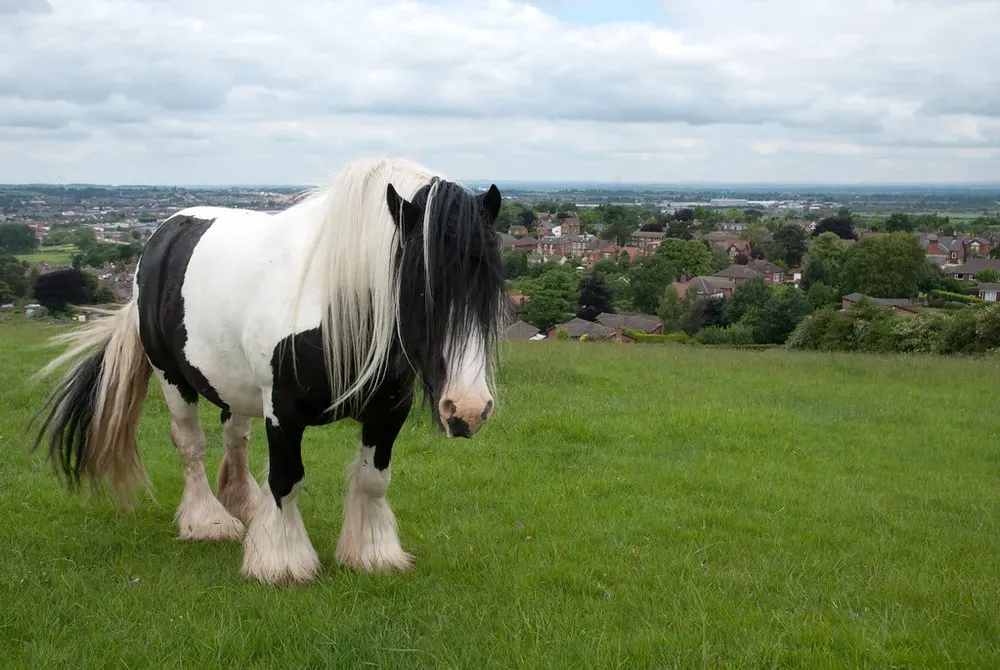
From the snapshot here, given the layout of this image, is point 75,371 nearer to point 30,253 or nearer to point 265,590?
point 265,590

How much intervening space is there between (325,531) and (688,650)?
2.84 m

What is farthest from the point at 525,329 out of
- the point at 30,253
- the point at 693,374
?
the point at 693,374

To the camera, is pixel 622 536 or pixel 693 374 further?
pixel 693 374

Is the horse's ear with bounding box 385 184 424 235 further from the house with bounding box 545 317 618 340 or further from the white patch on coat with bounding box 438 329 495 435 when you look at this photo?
the house with bounding box 545 317 618 340

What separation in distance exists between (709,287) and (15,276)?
52882 mm

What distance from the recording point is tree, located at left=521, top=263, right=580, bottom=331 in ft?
172

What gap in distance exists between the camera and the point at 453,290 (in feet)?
11.5

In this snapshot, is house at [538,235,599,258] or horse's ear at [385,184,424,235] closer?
horse's ear at [385,184,424,235]

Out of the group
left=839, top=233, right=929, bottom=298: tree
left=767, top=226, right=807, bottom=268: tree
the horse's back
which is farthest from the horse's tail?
left=767, top=226, right=807, bottom=268: tree

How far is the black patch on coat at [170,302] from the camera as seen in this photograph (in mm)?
4711

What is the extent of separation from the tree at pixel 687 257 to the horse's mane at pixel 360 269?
78.9m

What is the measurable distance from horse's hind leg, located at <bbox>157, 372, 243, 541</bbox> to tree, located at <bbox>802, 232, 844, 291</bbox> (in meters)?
69.4

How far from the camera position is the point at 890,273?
62094mm

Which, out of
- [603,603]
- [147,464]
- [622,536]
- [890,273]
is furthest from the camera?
[890,273]
